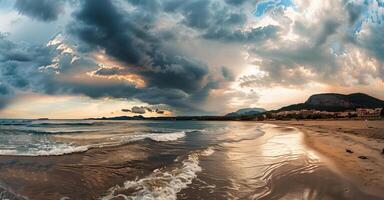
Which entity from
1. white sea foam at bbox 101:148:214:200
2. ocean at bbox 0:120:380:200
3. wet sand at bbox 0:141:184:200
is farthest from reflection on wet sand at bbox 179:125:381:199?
wet sand at bbox 0:141:184:200

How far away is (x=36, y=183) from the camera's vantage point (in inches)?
423

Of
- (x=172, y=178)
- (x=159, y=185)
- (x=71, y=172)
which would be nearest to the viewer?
(x=159, y=185)

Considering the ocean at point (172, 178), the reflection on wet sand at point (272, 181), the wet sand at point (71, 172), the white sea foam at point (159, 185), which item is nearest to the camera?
the reflection on wet sand at point (272, 181)

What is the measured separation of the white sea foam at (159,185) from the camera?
8.94 meters

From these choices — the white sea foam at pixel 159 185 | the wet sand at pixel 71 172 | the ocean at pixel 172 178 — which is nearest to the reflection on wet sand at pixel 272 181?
the ocean at pixel 172 178

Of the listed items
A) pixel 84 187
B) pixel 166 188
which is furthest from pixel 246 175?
pixel 84 187

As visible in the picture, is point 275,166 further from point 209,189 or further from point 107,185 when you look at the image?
point 107,185

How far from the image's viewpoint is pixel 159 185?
1024 centimetres

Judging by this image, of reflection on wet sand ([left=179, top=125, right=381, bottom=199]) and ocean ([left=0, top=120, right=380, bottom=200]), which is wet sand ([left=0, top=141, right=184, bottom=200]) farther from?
reflection on wet sand ([left=179, top=125, right=381, bottom=199])

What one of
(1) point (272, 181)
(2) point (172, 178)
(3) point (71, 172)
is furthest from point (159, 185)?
(3) point (71, 172)

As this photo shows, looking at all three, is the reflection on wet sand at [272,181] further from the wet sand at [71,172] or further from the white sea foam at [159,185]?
the wet sand at [71,172]

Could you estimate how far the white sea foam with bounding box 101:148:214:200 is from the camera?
8938 millimetres

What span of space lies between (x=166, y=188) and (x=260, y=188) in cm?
326

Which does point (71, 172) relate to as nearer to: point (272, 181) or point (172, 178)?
point (172, 178)
